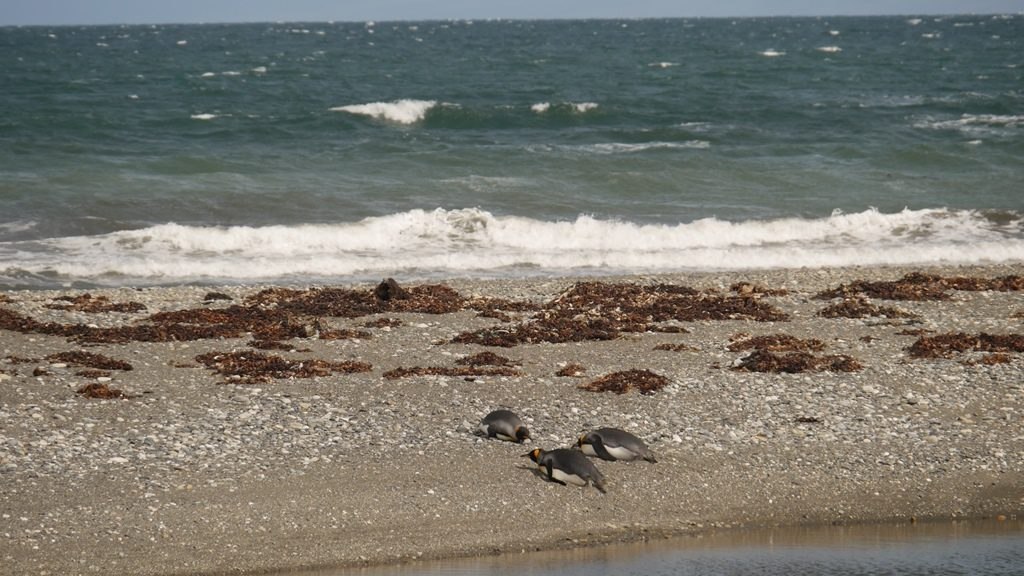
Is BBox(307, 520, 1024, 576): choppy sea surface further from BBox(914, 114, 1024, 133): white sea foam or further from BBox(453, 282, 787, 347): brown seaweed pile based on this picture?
BBox(914, 114, 1024, 133): white sea foam

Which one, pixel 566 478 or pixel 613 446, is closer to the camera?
pixel 566 478

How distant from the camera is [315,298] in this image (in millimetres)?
17312

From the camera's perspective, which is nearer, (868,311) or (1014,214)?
(868,311)

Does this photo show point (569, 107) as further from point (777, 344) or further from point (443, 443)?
point (443, 443)

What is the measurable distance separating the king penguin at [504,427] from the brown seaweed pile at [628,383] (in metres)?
1.82

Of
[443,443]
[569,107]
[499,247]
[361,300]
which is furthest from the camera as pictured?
[569,107]

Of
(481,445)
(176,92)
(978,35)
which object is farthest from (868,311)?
(978,35)

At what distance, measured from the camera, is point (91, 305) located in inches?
657

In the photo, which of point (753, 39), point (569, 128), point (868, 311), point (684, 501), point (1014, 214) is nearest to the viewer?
point (684, 501)

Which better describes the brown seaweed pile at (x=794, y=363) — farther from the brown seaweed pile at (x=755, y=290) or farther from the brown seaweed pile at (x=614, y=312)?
the brown seaweed pile at (x=755, y=290)

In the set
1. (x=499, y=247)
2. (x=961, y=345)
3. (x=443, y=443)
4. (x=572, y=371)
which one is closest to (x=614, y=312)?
(x=572, y=371)

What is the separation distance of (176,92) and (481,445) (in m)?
42.0

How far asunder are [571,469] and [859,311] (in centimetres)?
782

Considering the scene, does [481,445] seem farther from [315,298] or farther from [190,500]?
[315,298]
